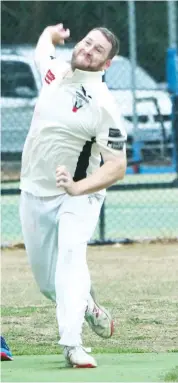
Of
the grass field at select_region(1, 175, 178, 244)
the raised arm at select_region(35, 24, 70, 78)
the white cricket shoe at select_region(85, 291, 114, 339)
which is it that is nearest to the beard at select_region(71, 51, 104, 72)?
the raised arm at select_region(35, 24, 70, 78)

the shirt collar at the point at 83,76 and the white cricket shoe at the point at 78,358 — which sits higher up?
the shirt collar at the point at 83,76

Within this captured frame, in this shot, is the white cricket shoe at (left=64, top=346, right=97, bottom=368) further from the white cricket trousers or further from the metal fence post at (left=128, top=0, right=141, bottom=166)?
the metal fence post at (left=128, top=0, right=141, bottom=166)

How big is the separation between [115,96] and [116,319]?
270 inches

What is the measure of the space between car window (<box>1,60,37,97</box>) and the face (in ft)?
26.5

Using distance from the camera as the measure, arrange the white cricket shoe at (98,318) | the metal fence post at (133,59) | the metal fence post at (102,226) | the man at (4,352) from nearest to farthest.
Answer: the man at (4,352), the white cricket shoe at (98,318), the metal fence post at (102,226), the metal fence post at (133,59)

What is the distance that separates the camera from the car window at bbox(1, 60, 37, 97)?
15.2 m

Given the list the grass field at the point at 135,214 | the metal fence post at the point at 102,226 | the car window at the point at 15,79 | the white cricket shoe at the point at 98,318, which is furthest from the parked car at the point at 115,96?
the white cricket shoe at the point at 98,318

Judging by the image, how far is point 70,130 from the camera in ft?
22.8

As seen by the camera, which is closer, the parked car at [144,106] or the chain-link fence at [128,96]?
the chain-link fence at [128,96]

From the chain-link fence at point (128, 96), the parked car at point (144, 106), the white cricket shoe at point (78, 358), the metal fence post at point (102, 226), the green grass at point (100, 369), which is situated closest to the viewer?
the green grass at point (100, 369)

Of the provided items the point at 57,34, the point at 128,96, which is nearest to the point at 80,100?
the point at 57,34

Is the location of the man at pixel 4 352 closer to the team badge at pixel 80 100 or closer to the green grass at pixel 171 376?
the green grass at pixel 171 376

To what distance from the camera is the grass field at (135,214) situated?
14.6 meters

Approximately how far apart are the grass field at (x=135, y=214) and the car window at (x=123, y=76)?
1.13 metres
